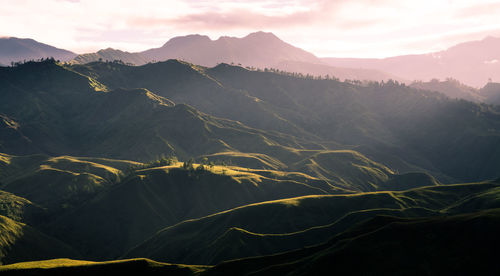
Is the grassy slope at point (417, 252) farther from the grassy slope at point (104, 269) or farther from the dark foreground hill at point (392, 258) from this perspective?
the grassy slope at point (104, 269)

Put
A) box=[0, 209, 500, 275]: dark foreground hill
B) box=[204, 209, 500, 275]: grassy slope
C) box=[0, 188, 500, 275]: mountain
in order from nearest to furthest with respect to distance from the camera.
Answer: box=[204, 209, 500, 275]: grassy slope < box=[0, 209, 500, 275]: dark foreground hill < box=[0, 188, 500, 275]: mountain

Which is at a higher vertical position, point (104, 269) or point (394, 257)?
point (394, 257)

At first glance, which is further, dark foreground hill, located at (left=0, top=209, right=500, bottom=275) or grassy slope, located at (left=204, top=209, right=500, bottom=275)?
dark foreground hill, located at (left=0, top=209, right=500, bottom=275)

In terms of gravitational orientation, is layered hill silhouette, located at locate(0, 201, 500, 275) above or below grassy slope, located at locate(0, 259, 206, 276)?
above

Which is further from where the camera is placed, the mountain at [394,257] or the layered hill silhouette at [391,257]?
the layered hill silhouette at [391,257]

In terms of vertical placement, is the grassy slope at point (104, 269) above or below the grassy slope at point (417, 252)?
below

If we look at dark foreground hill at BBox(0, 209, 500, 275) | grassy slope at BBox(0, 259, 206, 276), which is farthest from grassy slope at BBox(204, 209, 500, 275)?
grassy slope at BBox(0, 259, 206, 276)

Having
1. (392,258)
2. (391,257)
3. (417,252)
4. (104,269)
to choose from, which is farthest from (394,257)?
(104,269)

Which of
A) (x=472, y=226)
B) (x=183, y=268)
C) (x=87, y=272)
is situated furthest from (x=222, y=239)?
(x=472, y=226)

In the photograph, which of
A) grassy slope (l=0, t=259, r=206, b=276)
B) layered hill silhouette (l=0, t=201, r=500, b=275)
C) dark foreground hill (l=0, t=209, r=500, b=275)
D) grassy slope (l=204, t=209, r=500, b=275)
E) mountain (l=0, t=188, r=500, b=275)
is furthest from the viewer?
grassy slope (l=0, t=259, r=206, b=276)

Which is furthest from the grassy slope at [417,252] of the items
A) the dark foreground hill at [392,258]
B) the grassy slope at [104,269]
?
the grassy slope at [104,269]

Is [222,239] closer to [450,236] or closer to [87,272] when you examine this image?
[87,272]

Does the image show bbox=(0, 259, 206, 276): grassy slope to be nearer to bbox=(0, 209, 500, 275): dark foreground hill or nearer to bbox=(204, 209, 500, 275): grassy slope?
bbox=(0, 209, 500, 275): dark foreground hill

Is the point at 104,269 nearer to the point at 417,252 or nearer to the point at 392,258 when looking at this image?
the point at 392,258
